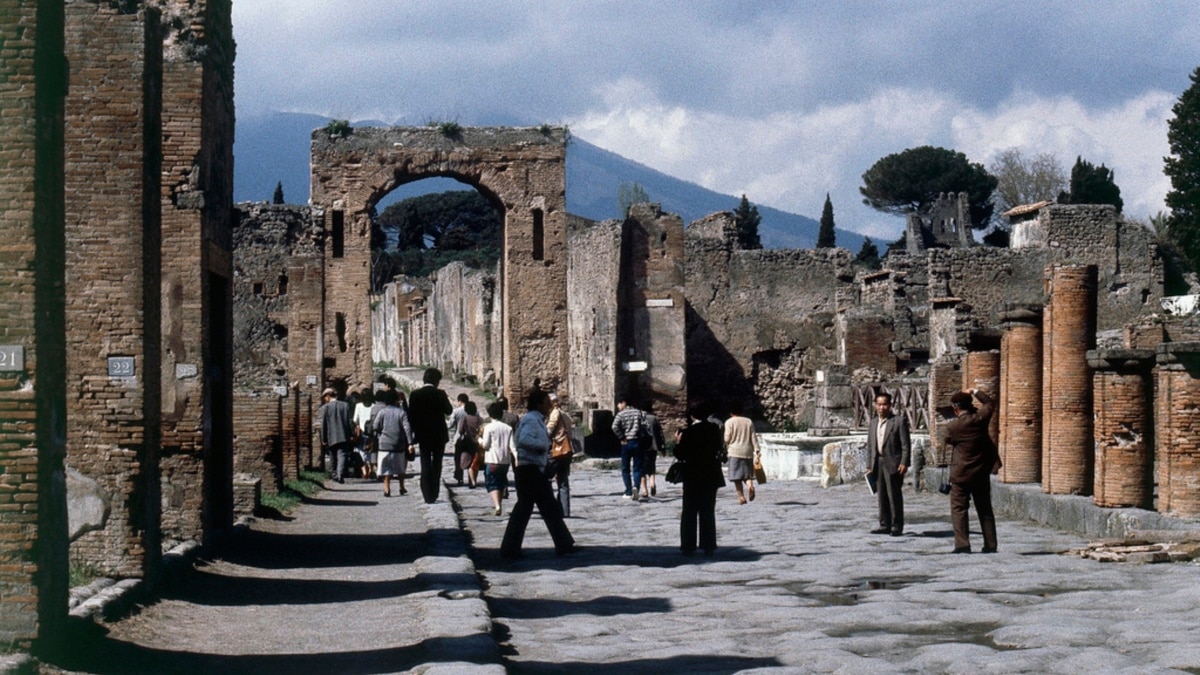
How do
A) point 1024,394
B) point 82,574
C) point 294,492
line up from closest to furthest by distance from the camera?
point 82,574
point 1024,394
point 294,492

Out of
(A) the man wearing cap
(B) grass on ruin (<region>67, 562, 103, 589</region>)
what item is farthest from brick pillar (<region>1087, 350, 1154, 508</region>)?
(A) the man wearing cap

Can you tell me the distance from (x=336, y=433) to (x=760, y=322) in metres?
15.5

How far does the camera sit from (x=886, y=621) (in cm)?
823

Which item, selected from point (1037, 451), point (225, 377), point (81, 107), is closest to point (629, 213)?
point (1037, 451)

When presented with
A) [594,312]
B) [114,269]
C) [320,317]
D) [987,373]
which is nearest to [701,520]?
[114,269]

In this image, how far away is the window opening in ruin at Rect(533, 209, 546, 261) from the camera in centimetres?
3234

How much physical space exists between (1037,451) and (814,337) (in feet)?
63.4

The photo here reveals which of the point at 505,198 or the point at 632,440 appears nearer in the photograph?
the point at 632,440

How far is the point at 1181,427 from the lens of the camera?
457 inches

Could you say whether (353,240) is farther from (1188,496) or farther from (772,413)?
(1188,496)

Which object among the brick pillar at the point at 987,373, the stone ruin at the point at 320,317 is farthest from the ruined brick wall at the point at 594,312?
the brick pillar at the point at 987,373

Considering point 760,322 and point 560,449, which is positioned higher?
point 760,322

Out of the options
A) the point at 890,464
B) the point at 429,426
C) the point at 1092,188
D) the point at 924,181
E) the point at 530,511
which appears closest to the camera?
the point at 530,511

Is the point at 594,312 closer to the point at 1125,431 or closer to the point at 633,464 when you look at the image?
the point at 633,464
